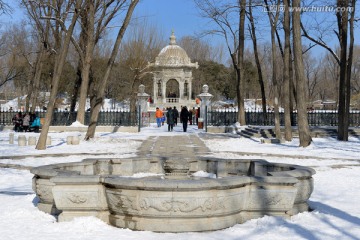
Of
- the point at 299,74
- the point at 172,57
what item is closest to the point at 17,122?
the point at 299,74

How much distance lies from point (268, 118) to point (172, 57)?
25.2m

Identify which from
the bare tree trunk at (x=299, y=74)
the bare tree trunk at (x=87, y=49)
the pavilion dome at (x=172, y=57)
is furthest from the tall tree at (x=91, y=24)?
the pavilion dome at (x=172, y=57)

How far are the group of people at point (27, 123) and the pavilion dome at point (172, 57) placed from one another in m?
23.5

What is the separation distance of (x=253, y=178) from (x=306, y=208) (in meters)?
1.35

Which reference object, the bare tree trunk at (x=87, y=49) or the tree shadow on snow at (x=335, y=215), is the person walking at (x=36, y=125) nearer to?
the bare tree trunk at (x=87, y=49)

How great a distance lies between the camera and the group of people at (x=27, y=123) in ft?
95.7

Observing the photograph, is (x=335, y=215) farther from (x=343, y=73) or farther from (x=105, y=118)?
(x=105, y=118)

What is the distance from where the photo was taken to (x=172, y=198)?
6.46 metres

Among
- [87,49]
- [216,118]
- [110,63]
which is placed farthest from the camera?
[216,118]

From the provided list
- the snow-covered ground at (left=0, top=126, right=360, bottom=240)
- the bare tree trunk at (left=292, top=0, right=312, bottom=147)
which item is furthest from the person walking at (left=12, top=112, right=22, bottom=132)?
the snow-covered ground at (left=0, top=126, right=360, bottom=240)

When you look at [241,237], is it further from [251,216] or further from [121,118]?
[121,118]

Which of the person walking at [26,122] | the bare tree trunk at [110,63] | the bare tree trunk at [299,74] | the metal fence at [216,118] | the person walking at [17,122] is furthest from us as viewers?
the metal fence at [216,118]

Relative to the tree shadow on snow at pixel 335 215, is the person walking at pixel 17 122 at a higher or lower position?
higher

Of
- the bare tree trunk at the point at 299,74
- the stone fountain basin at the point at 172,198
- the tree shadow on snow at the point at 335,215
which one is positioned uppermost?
the bare tree trunk at the point at 299,74
